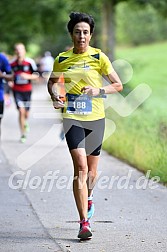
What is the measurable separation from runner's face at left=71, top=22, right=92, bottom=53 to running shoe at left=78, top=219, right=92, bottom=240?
63.5 inches

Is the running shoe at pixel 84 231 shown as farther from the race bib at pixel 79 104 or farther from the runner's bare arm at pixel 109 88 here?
the runner's bare arm at pixel 109 88

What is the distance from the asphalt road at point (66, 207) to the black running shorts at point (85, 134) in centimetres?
86

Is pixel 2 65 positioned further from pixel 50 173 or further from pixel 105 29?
pixel 105 29

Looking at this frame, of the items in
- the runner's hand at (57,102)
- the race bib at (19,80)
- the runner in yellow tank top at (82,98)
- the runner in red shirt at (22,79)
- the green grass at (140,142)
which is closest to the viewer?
the runner in yellow tank top at (82,98)

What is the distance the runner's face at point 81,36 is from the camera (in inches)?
285

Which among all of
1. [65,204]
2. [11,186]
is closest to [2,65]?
[11,186]

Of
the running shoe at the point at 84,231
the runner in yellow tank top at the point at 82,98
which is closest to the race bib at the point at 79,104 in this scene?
the runner in yellow tank top at the point at 82,98

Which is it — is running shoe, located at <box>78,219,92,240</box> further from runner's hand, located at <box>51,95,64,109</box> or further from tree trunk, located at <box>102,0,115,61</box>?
tree trunk, located at <box>102,0,115,61</box>

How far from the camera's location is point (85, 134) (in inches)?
290

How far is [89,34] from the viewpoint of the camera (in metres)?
7.32

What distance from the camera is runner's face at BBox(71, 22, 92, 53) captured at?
7230 mm

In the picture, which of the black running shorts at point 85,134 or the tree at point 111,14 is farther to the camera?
the tree at point 111,14

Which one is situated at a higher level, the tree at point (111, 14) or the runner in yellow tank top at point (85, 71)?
the runner in yellow tank top at point (85, 71)

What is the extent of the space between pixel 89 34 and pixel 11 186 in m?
3.58
